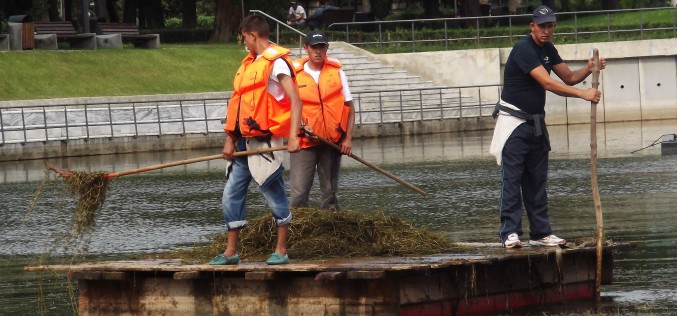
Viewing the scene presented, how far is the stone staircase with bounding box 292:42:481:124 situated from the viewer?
37438mm

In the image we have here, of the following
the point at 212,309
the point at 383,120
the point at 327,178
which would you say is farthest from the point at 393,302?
the point at 383,120

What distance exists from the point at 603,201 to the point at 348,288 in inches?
351

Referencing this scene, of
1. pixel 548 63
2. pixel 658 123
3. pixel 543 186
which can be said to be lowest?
pixel 658 123

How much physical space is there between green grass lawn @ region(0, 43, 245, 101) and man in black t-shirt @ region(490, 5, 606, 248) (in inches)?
1069

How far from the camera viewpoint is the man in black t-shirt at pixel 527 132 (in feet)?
36.3

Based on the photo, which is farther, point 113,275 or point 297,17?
point 297,17

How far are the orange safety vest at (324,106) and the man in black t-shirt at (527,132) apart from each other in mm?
1760

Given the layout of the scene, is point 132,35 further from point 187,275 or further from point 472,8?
point 187,275

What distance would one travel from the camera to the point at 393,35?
4631 centimetres

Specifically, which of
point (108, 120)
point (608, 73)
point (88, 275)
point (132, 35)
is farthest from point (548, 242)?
point (132, 35)

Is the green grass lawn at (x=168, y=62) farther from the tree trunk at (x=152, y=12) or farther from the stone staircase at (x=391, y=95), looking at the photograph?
the tree trunk at (x=152, y=12)

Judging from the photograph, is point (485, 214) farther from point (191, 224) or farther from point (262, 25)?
point (262, 25)

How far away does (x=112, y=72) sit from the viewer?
40.9 m

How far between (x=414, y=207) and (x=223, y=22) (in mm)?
34611
